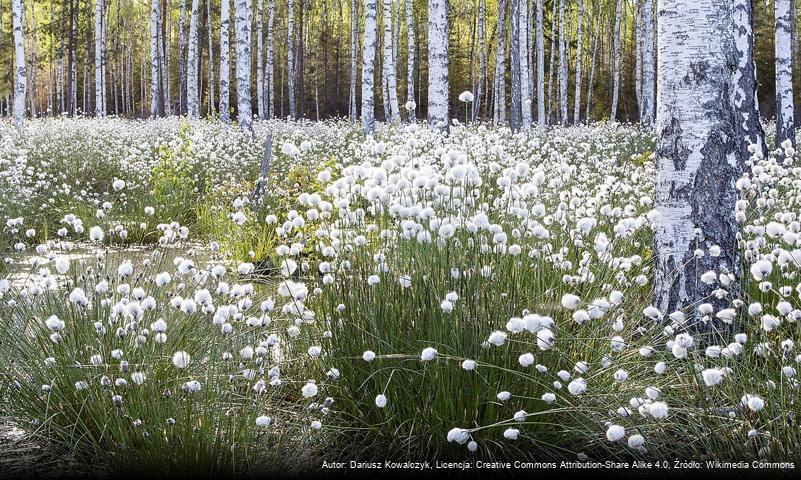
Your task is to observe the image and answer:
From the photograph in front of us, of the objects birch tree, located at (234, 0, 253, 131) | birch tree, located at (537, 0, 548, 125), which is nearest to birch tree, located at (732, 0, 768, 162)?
birch tree, located at (234, 0, 253, 131)

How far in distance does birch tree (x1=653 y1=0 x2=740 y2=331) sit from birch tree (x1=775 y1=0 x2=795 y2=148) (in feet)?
33.5

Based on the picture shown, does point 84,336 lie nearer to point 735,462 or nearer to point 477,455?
point 477,455

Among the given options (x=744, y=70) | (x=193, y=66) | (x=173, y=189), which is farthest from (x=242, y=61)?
(x=744, y=70)

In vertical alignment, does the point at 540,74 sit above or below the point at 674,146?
above

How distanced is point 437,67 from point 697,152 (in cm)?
807

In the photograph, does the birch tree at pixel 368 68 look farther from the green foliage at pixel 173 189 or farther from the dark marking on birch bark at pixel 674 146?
the dark marking on birch bark at pixel 674 146

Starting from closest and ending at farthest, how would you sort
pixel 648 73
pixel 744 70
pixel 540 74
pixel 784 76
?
pixel 744 70 → pixel 784 76 → pixel 648 73 → pixel 540 74

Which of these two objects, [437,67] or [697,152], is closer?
[697,152]

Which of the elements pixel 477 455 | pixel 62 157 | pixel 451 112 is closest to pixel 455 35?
pixel 451 112

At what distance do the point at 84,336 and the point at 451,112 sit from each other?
134ft

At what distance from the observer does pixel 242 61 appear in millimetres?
16391

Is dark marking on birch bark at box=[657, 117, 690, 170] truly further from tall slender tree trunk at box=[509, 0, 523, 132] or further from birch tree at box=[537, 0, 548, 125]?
birch tree at box=[537, 0, 548, 125]

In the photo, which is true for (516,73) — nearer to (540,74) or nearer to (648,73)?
(540,74)

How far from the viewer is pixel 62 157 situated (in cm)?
1170
